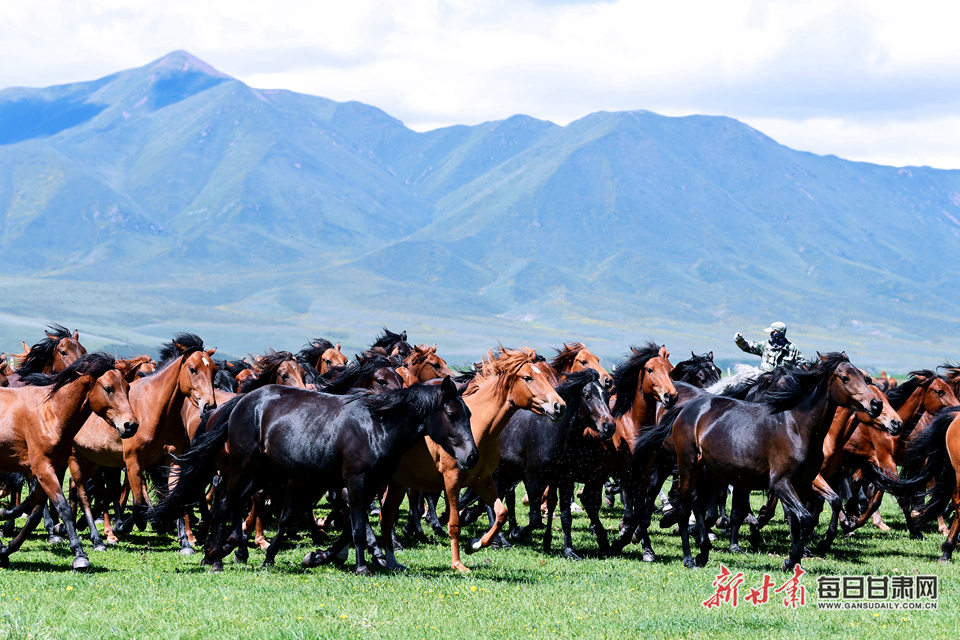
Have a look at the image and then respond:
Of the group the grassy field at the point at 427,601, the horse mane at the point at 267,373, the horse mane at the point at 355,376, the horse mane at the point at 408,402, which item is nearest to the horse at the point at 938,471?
the grassy field at the point at 427,601

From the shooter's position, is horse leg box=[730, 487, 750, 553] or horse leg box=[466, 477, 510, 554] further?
horse leg box=[730, 487, 750, 553]

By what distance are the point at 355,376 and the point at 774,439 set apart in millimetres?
5328

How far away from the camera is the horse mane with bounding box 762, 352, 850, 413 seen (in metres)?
12.7

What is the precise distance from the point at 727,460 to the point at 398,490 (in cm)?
381

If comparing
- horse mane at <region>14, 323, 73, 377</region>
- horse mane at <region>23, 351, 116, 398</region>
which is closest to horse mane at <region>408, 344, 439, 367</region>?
horse mane at <region>14, 323, 73, 377</region>

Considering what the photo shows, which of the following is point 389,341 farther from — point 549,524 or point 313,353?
point 549,524

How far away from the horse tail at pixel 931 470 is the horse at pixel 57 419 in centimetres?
967

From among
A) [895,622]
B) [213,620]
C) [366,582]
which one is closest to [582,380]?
[366,582]

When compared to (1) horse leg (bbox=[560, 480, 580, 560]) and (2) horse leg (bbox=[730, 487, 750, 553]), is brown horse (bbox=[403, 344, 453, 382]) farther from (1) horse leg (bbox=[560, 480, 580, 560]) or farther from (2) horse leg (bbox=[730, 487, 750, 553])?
(2) horse leg (bbox=[730, 487, 750, 553])

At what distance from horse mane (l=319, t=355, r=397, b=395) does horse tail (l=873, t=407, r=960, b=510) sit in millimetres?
6860

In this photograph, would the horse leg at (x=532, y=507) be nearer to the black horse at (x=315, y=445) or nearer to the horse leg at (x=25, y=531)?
the black horse at (x=315, y=445)

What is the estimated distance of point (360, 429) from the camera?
12.1 m

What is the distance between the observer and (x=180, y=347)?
15.6 metres

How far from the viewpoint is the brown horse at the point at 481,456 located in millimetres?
12523
